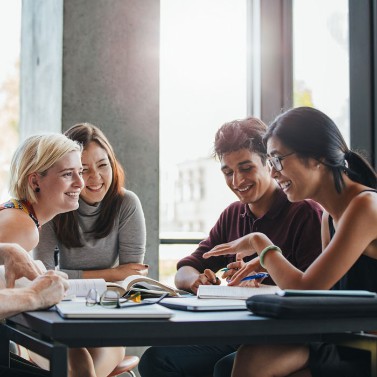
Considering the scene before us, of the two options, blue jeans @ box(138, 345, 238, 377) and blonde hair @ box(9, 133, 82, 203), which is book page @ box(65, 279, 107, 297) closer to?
blue jeans @ box(138, 345, 238, 377)

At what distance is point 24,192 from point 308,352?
5.08ft

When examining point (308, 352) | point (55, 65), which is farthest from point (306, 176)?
point (55, 65)

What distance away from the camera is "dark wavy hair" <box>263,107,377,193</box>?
2.20 m

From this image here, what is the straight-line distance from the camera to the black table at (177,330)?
1251 millimetres

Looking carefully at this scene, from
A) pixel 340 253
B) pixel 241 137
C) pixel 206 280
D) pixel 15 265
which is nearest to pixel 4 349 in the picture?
pixel 15 265

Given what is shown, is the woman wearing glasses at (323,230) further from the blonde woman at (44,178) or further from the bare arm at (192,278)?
the blonde woman at (44,178)

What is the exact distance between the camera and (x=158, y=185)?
4.11m

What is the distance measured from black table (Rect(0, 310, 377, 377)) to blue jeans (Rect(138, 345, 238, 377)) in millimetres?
884

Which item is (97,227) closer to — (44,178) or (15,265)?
(44,178)

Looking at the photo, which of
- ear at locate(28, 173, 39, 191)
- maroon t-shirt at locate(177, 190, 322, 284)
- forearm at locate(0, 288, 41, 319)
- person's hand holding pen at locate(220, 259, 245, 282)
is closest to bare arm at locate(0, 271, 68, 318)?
forearm at locate(0, 288, 41, 319)

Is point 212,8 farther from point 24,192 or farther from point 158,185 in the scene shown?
point 24,192

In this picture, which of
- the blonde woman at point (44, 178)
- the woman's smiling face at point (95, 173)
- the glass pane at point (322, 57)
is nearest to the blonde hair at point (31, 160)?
the blonde woman at point (44, 178)

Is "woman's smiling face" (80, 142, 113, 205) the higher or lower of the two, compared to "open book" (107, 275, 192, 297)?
higher

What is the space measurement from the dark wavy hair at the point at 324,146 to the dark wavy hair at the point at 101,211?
1.26 metres
